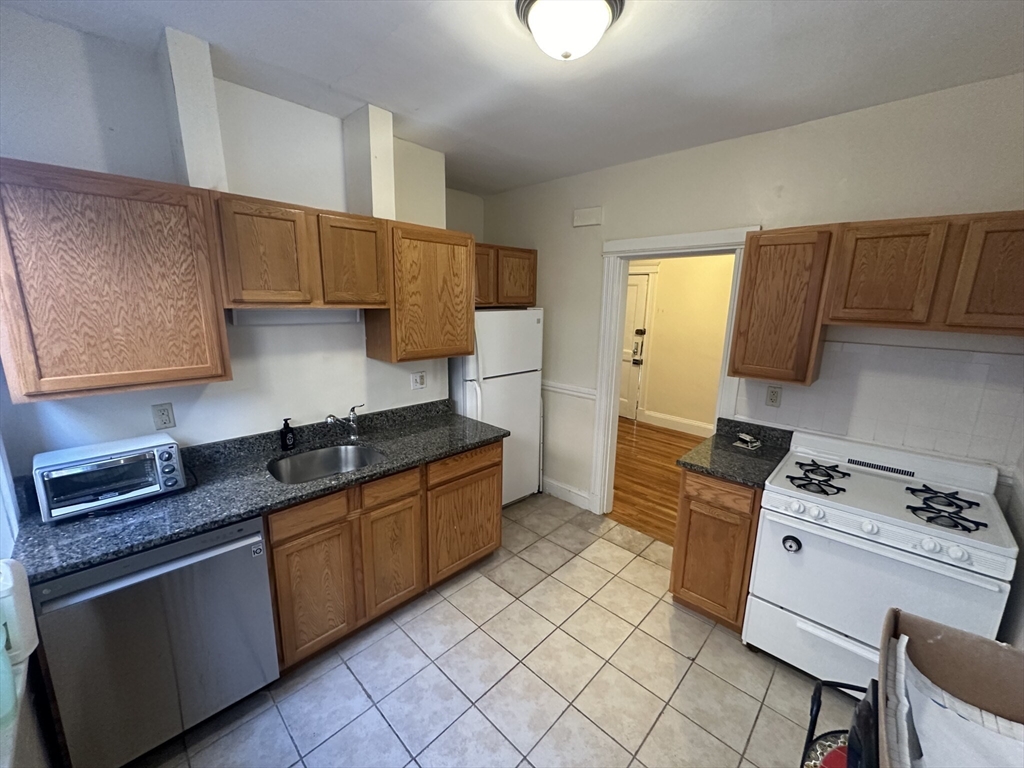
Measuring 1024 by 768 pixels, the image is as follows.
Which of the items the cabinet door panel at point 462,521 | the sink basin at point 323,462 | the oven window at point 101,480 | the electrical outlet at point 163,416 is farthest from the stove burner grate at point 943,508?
the electrical outlet at point 163,416

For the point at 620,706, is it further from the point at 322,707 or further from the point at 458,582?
the point at 322,707

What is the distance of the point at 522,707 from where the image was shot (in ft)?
5.73

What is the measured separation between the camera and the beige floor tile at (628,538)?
290cm

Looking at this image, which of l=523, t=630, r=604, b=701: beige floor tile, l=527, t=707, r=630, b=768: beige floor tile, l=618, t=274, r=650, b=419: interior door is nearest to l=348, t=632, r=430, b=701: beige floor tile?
l=523, t=630, r=604, b=701: beige floor tile

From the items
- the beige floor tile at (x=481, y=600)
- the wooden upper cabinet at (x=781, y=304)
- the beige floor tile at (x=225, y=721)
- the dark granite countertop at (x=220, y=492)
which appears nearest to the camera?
the dark granite countertop at (x=220, y=492)

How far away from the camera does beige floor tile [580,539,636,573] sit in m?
2.70

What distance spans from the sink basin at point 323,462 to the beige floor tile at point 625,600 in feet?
5.10

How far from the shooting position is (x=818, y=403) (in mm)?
2203

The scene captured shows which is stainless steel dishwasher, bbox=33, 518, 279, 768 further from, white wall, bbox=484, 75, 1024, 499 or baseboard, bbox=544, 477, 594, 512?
white wall, bbox=484, 75, 1024, 499

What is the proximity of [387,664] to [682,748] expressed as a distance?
1.33m

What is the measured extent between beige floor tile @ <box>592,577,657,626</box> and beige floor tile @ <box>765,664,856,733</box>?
0.64 metres

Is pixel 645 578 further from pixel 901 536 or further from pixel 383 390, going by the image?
pixel 383 390

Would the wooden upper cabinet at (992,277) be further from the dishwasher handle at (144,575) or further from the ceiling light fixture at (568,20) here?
the dishwasher handle at (144,575)

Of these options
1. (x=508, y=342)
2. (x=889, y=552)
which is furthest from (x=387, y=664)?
(x=889, y=552)
